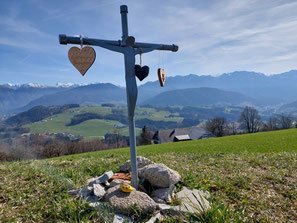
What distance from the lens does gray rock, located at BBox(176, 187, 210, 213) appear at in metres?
3.18

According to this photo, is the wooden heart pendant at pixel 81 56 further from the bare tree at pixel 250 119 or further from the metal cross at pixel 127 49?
the bare tree at pixel 250 119

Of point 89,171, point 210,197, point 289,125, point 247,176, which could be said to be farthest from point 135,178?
point 289,125

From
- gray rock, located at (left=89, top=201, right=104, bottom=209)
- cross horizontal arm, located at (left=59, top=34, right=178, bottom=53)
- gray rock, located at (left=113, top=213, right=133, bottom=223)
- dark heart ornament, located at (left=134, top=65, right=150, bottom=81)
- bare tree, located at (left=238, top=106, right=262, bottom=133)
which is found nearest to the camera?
gray rock, located at (left=113, top=213, right=133, bottom=223)

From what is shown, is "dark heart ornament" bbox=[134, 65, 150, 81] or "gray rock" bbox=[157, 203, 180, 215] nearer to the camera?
"gray rock" bbox=[157, 203, 180, 215]

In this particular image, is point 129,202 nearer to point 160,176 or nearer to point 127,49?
point 160,176

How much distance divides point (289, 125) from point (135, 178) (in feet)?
211

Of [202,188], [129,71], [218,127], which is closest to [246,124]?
[218,127]

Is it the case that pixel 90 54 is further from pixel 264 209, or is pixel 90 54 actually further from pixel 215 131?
pixel 215 131

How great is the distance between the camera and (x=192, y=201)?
353 centimetres

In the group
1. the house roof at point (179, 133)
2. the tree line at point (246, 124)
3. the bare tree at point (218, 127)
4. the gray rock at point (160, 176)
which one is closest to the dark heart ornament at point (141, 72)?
the gray rock at point (160, 176)

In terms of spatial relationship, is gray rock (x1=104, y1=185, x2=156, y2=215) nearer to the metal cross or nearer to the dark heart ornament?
the metal cross

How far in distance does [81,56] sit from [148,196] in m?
2.90

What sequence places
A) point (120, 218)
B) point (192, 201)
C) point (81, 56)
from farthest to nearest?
point (192, 201), point (81, 56), point (120, 218)

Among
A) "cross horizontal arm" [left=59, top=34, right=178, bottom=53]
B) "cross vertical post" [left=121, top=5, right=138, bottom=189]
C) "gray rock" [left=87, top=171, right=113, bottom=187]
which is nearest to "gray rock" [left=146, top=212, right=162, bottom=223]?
"gray rock" [left=87, top=171, right=113, bottom=187]
